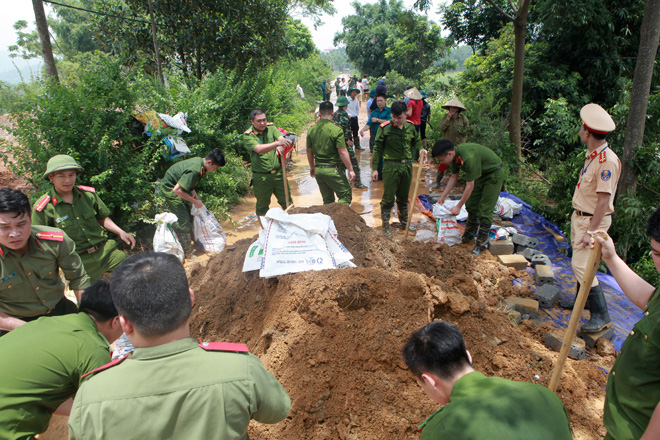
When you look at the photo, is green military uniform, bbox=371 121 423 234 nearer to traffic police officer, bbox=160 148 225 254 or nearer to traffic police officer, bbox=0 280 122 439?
traffic police officer, bbox=160 148 225 254

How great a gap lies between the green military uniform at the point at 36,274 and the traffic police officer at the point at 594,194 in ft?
13.4

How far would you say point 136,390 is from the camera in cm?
130

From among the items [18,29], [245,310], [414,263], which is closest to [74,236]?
[245,310]

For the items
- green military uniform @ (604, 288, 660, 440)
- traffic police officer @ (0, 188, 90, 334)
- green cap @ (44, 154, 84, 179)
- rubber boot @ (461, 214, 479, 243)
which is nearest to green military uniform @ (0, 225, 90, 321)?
traffic police officer @ (0, 188, 90, 334)

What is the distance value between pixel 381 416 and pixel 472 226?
364cm

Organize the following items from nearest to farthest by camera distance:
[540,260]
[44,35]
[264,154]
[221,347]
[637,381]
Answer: [221,347]
[637,381]
[540,260]
[264,154]
[44,35]

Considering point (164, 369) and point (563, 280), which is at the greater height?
point (164, 369)

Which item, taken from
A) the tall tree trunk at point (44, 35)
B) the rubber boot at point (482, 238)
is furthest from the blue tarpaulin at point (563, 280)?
the tall tree trunk at point (44, 35)

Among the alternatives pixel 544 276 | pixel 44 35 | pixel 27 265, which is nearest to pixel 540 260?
pixel 544 276

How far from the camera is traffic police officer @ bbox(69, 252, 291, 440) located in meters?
1.29

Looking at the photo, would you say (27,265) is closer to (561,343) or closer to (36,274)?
(36,274)

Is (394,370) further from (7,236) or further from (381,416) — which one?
(7,236)

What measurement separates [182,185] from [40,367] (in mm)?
3477

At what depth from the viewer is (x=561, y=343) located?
329cm
